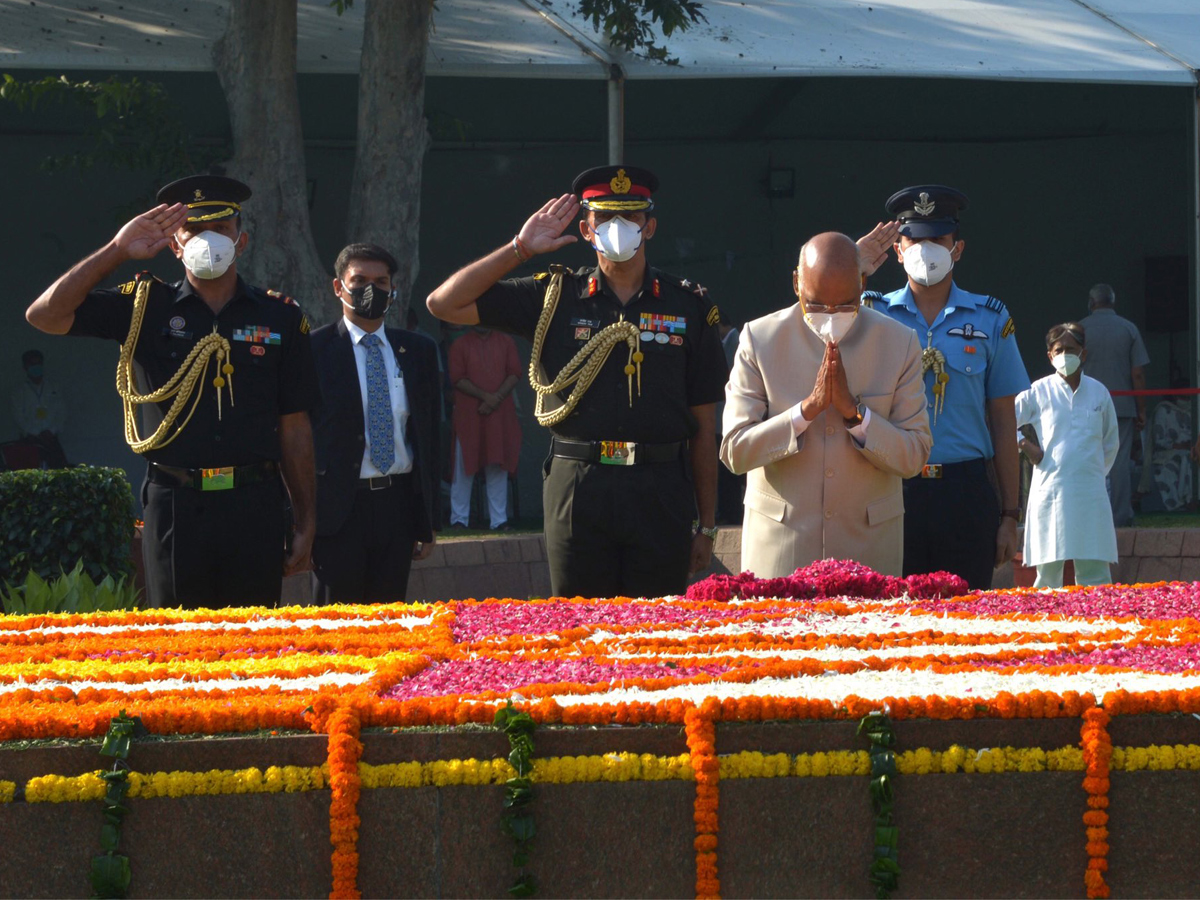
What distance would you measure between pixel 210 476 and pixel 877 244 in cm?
234

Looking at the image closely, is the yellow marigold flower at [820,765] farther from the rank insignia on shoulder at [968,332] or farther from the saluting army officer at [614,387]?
the rank insignia on shoulder at [968,332]

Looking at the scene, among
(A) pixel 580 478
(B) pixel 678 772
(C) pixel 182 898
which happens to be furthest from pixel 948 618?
(C) pixel 182 898

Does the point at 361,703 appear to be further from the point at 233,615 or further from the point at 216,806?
the point at 233,615

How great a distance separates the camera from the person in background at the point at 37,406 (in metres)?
12.8

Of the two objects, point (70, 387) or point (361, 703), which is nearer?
point (361, 703)

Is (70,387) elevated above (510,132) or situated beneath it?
situated beneath

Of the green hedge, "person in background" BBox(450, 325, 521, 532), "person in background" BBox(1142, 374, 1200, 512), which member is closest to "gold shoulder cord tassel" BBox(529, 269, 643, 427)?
the green hedge

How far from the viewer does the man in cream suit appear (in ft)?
13.7

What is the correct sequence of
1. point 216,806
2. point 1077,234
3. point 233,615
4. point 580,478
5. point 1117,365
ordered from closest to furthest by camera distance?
point 216,806 → point 233,615 → point 580,478 → point 1117,365 → point 1077,234

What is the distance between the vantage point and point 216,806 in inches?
103

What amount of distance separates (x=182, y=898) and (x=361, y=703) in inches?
17.6

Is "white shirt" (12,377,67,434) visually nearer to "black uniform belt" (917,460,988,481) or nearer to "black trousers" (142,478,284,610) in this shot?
"black trousers" (142,478,284,610)

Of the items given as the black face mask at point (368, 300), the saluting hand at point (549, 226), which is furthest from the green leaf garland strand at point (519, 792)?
the black face mask at point (368, 300)

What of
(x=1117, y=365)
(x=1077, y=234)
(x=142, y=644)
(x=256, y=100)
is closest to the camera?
(x=142, y=644)
